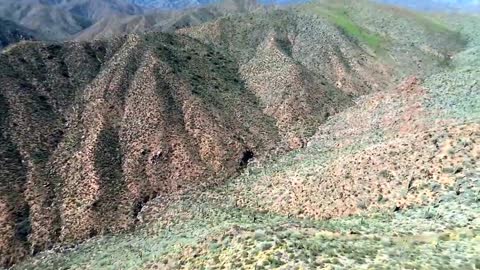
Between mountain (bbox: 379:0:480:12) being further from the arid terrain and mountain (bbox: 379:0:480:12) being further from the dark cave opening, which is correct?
the dark cave opening

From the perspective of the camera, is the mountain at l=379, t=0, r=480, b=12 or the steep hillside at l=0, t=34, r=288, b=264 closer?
the steep hillside at l=0, t=34, r=288, b=264

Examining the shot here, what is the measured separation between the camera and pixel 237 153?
220 ft

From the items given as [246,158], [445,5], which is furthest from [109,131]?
[445,5]

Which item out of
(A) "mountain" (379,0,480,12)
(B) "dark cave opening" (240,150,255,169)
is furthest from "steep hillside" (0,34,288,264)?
(A) "mountain" (379,0,480,12)

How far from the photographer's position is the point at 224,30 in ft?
336

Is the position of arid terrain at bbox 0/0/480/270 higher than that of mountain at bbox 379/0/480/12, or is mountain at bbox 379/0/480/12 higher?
mountain at bbox 379/0/480/12

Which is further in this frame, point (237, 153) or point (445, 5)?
point (445, 5)

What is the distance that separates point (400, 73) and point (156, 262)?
226ft

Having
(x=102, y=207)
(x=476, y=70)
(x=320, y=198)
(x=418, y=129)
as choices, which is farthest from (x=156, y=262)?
(x=476, y=70)

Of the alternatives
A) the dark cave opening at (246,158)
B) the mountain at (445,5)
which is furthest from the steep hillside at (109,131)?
the mountain at (445,5)

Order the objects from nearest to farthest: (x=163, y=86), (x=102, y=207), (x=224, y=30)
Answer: (x=102, y=207)
(x=163, y=86)
(x=224, y=30)

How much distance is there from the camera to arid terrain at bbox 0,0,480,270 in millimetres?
33844

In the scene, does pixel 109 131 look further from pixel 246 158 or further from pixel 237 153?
pixel 246 158

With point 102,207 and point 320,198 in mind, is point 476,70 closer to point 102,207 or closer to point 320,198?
point 320,198
